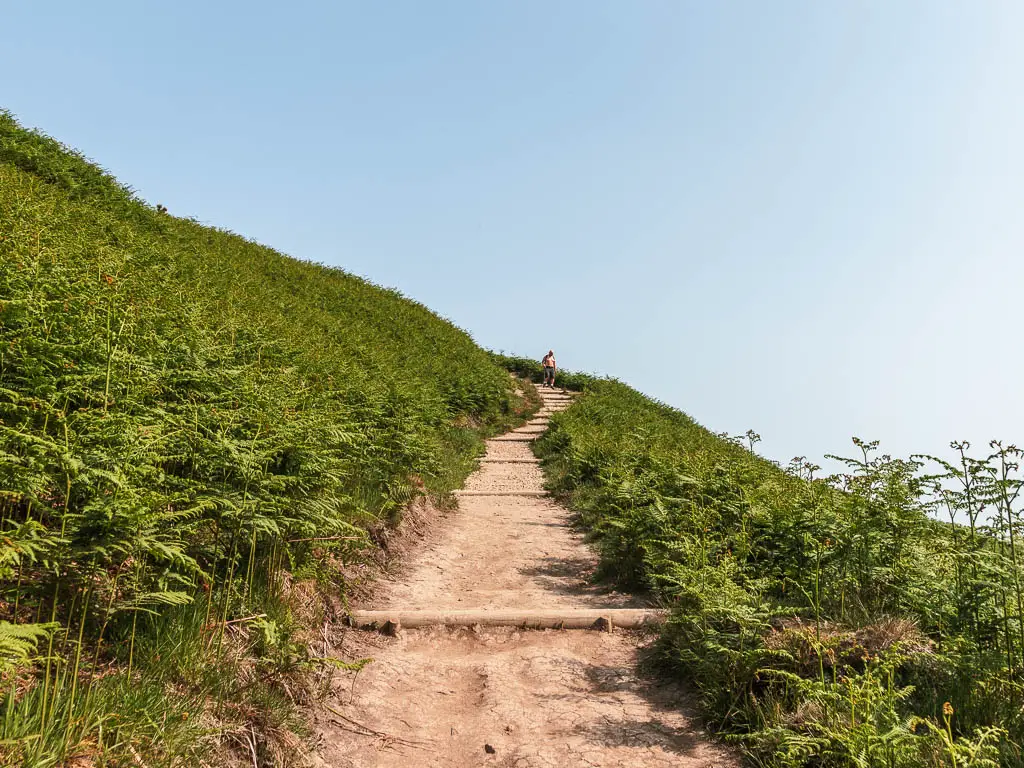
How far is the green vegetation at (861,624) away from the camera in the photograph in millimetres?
3447

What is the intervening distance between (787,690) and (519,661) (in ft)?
7.47

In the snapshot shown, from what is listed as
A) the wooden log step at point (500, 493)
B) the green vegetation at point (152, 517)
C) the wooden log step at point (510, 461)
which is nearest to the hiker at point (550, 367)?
the wooden log step at point (510, 461)

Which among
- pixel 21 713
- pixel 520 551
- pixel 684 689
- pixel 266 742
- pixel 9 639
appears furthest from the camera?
pixel 520 551

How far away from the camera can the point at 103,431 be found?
3271mm

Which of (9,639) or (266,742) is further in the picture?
(266,742)

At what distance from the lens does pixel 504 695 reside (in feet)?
15.8

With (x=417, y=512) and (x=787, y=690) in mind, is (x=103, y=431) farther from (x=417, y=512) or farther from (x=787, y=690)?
(x=417, y=512)

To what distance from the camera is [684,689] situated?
485cm

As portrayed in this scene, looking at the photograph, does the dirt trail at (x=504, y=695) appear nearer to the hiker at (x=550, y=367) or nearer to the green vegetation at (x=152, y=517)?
the green vegetation at (x=152, y=517)

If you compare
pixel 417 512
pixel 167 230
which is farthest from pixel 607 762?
pixel 167 230

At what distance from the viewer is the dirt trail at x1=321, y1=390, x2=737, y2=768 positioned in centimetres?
407

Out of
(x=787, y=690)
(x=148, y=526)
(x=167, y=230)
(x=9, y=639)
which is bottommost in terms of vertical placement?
(x=787, y=690)

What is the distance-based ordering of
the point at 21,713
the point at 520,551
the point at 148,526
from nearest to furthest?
the point at 21,713 < the point at 148,526 < the point at 520,551

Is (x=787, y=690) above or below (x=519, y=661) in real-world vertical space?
above
